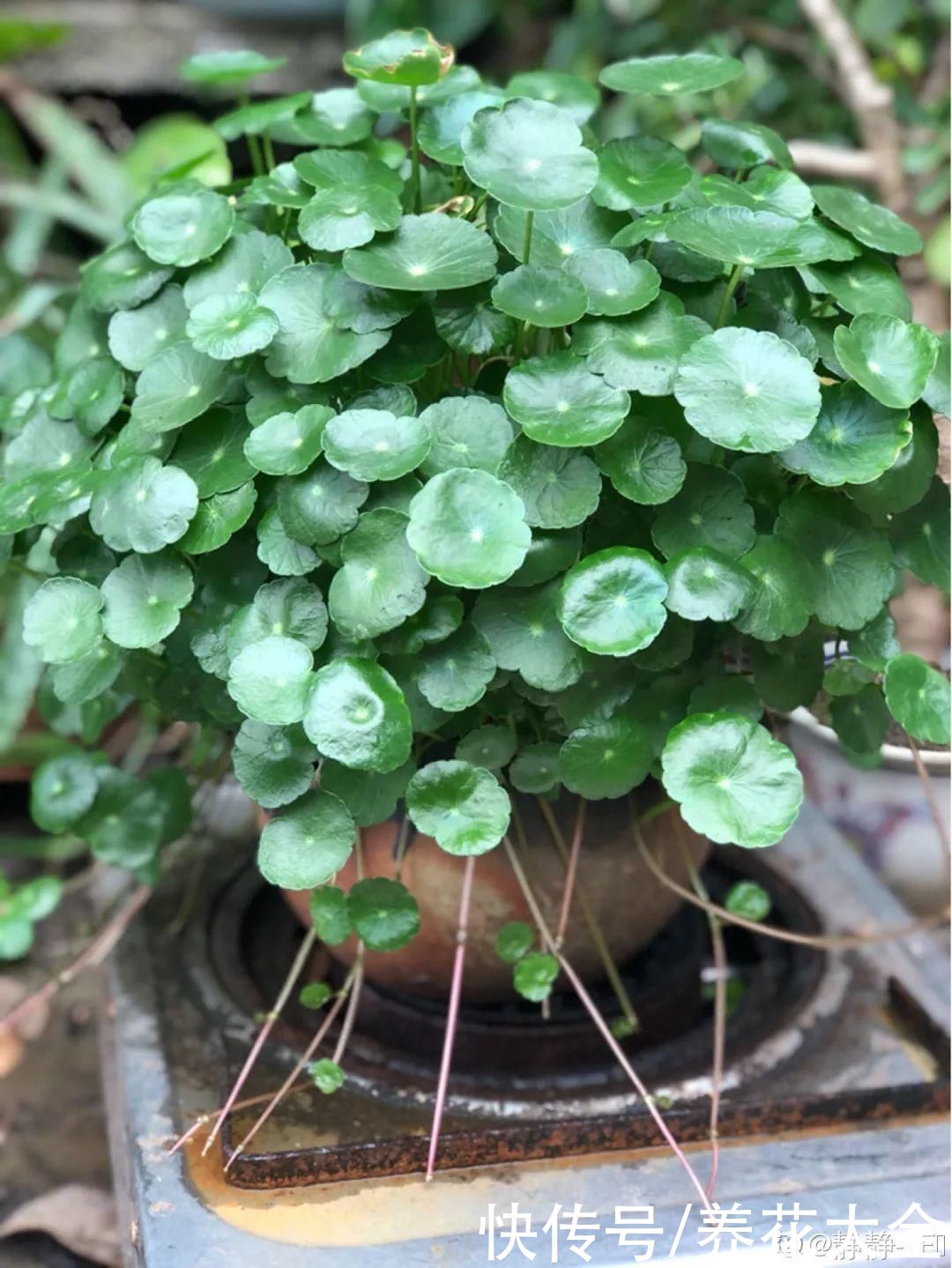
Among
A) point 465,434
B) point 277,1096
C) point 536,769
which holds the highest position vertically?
point 465,434

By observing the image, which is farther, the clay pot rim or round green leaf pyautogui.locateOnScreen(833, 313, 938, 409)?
the clay pot rim

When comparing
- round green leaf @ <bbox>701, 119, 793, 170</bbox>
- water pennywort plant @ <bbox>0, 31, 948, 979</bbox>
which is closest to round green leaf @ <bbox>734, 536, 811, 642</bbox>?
water pennywort plant @ <bbox>0, 31, 948, 979</bbox>

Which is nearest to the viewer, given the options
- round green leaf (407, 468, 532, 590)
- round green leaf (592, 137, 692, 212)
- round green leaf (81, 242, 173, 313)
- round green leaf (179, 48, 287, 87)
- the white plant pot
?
round green leaf (407, 468, 532, 590)

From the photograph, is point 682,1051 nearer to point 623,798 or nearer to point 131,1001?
point 623,798

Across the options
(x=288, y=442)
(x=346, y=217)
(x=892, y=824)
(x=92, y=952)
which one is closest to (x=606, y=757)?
(x=288, y=442)

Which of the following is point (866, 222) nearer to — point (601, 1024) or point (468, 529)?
point (468, 529)

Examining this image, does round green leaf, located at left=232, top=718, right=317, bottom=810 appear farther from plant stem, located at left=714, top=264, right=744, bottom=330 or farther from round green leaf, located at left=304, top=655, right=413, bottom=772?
plant stem, located at left=714, top=264, right=744, bottom=330
